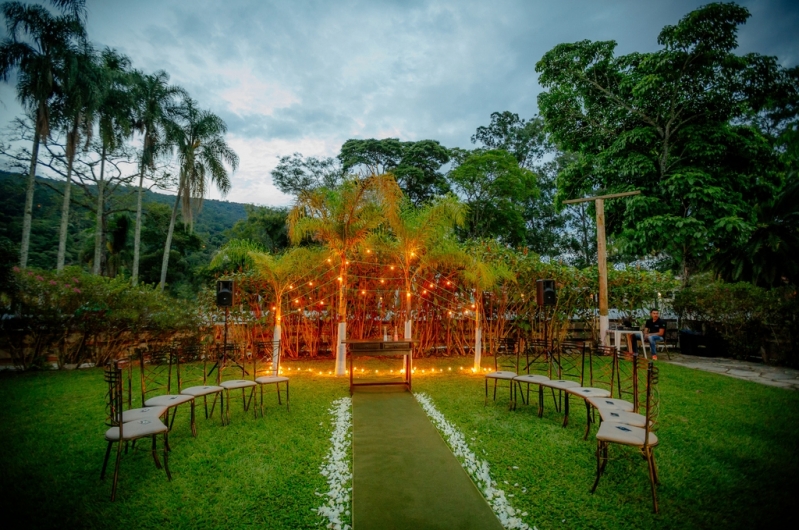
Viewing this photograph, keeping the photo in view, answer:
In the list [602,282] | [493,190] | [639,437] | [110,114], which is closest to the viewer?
[639,437]

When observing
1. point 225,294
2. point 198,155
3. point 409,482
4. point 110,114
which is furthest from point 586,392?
point 198,155

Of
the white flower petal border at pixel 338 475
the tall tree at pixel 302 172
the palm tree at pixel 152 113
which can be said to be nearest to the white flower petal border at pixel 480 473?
the white flower petal border at pixel 338 475

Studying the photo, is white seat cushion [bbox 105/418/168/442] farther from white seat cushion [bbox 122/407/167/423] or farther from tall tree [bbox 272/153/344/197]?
tall tree [bbox 272/153/344/197]

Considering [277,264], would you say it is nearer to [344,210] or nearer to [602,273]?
[344,210]

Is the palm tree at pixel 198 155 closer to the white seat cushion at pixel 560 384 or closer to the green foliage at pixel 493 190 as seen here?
the green foliage at pixel 493 190

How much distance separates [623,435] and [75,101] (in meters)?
17.4

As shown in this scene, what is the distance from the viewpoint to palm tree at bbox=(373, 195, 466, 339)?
7527 millimetres

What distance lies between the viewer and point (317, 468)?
3205 mm

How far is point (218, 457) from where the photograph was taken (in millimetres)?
3441

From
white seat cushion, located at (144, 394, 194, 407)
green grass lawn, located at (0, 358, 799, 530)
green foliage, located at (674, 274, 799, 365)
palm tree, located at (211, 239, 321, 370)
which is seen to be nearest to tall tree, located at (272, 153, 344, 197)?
palm tree, located at (211, 239, 321, 370)

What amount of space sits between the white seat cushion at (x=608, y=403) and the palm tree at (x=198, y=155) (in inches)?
705

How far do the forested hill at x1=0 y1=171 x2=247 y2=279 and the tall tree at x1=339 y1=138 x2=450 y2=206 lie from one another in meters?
9.86

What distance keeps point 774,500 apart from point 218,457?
465 cm

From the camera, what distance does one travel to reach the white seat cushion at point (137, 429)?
9.09ft
